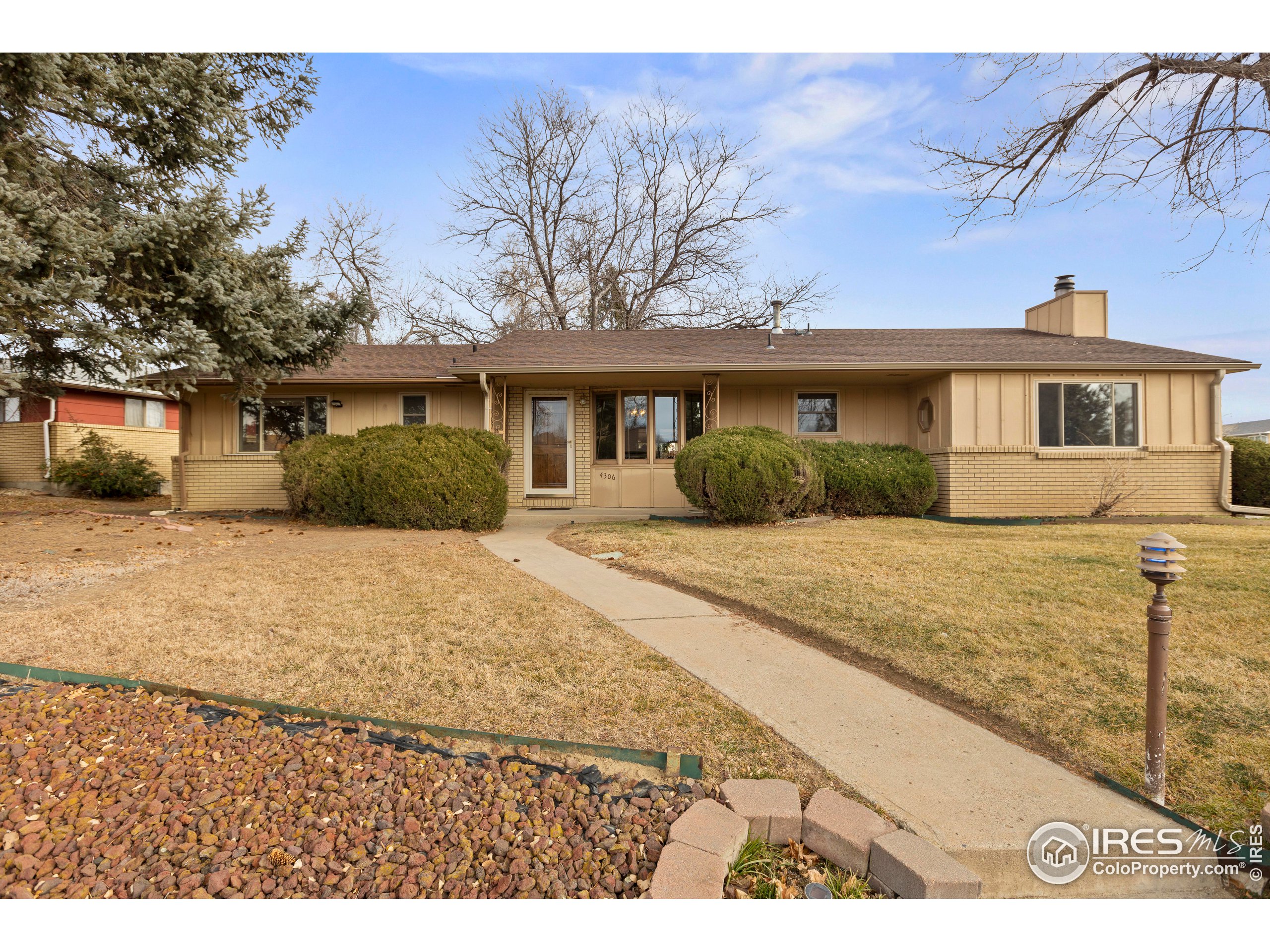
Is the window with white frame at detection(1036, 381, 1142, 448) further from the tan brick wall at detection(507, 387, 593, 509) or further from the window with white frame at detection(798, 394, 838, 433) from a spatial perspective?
the tan brick wall at detection(507, 387, 593, 509)

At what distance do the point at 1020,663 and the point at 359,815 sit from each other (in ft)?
11.6

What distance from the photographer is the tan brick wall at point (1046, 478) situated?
11.4m

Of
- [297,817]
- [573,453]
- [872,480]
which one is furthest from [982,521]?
[297,817]

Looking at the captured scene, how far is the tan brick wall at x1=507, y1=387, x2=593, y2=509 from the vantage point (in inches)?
501

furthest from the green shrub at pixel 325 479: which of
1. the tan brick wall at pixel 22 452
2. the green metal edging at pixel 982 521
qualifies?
the tan brick wall at pixel 22 452

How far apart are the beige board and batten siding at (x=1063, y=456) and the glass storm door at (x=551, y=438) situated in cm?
708

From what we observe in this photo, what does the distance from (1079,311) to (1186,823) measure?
47.7ft

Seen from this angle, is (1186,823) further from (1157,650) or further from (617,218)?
(617,218)

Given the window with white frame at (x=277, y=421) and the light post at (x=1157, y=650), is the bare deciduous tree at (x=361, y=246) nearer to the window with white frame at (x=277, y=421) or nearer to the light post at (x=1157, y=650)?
the window with white frame at (x=277, y=421)

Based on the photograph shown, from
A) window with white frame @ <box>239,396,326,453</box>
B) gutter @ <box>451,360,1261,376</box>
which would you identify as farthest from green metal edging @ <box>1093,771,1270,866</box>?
window with white frame @ <box>239,396,326,453</box>

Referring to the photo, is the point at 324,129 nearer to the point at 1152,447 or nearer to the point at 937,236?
the point at 937,236

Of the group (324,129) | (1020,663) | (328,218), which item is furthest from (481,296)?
(1020,663)

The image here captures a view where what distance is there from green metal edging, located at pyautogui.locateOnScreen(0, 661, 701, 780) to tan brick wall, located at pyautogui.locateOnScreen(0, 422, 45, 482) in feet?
63.1

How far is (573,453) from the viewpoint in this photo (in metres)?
12.8
